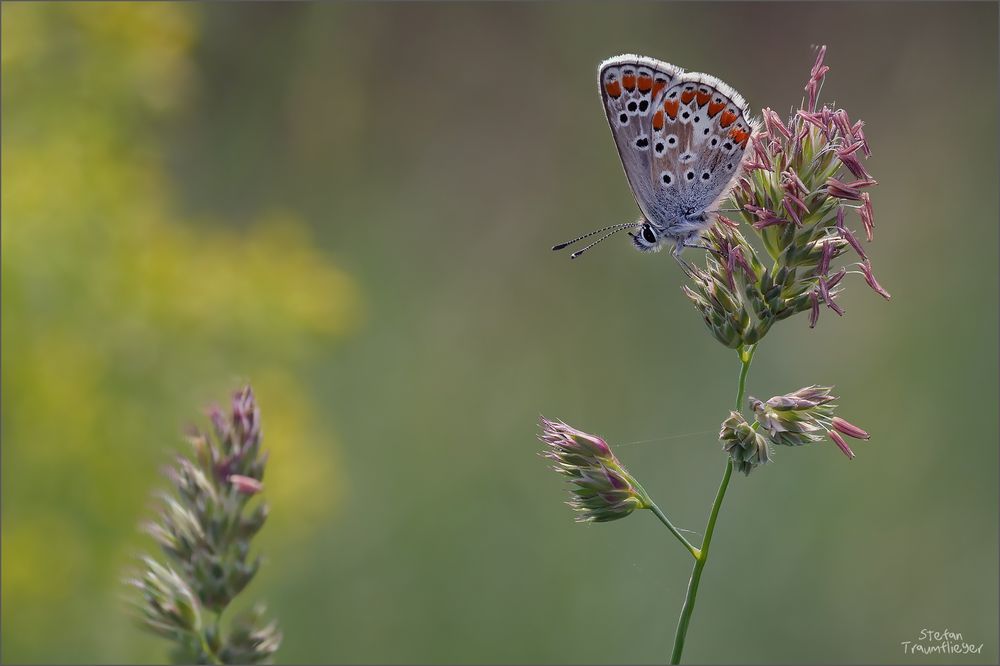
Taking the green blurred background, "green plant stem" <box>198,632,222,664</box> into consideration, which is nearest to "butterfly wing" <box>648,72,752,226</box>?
"green plant stem" <box>198,632,222,664</box>

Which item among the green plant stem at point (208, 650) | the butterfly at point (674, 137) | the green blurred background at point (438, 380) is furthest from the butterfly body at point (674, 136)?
the green blurred background at point (438, 380)

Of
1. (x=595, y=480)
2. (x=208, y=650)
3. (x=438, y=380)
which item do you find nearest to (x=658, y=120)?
(x=595, y=480)

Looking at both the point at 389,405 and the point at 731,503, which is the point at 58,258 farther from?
the point at 731,503

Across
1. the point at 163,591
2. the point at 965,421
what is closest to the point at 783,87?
the point at 965,421

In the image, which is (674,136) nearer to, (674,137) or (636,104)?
(674,137)

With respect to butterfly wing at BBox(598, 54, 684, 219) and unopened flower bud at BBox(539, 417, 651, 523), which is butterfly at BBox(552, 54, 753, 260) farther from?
unopened flower bud at BBox(539, 417, 651, 523)

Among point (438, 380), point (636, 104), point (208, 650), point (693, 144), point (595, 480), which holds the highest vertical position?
point (636, 104)
